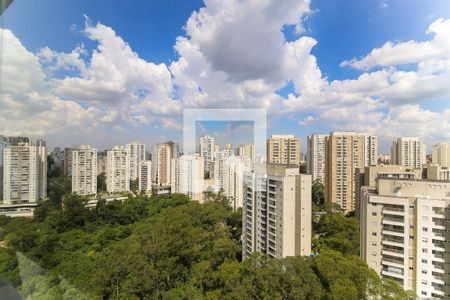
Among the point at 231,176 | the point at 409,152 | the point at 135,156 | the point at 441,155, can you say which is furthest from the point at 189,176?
the point at 441,155

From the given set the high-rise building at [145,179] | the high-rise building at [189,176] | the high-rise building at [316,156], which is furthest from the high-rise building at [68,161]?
the high-rise building at [316,156]

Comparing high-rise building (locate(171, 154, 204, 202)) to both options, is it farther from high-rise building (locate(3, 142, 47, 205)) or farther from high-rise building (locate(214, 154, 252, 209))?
high-rise building (locate(3, 142, 47, 205))

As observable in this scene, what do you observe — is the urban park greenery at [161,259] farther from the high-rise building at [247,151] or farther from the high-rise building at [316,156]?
the high-rise building at [247,151]

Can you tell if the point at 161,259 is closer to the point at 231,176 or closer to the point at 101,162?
the point at 231,176

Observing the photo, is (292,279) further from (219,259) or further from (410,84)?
(410,84)

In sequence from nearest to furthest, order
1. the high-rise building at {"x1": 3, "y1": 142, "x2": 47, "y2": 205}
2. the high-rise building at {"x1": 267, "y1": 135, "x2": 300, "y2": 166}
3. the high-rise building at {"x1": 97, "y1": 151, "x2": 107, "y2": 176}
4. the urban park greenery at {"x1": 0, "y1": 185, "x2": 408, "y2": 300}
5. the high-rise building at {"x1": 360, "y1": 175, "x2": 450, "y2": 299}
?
the high-rise building at {"x1": 360, "y1": 175, "x2": 450, "y2": 299}, the urban park greenery at {"x1": 0, "y1": 185, "x2": 408, "y2": 300}, the high-rise building at {"x1": 267, "y1": 135, "x2": 300, "y2": 166}, the high-rise building at {"x1": 3, "y1": 142, "x2": 47, "y2": 205}, the high-rise building at {"x1": 97, "y1": 151, "x2": 107, "y2": 176}

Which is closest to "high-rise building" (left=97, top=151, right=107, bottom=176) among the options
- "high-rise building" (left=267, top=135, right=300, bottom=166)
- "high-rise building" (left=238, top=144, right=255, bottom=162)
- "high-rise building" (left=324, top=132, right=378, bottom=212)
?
"high-rise building" (left=238, top=144, right=255, bottom=162)
